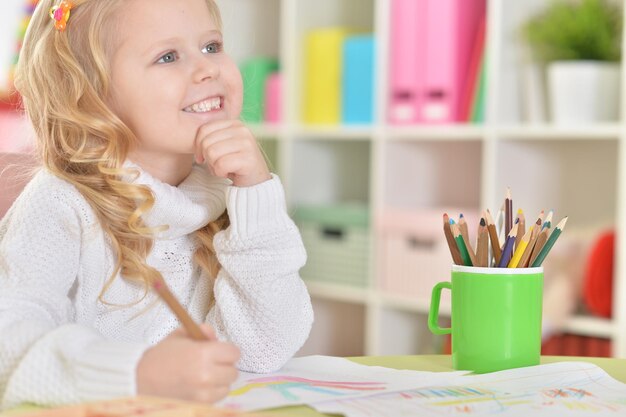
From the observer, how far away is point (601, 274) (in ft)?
6.87

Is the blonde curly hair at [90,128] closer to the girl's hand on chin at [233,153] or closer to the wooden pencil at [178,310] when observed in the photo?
the girl's hand on chin at [233,153]

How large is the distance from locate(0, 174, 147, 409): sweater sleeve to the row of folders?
4.58 ft

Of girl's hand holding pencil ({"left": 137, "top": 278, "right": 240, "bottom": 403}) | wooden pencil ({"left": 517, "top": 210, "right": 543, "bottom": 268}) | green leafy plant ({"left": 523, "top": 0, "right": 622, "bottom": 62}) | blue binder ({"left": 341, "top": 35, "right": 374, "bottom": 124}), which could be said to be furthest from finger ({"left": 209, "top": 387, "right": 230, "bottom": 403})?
blue binder ({"left": 341, "top": 35, "right": 374, "bottom": 124})

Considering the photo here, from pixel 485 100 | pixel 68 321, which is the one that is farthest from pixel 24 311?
pixel 485 100

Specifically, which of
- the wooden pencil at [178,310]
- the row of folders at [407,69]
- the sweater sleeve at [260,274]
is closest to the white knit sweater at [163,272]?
the sweater sleeve at [260,274]

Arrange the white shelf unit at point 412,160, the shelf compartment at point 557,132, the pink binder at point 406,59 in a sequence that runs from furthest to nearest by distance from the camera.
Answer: the pink binder at point 406,59 → the white shelf unit at point 412,160 → the shelf compartment at point 557,132

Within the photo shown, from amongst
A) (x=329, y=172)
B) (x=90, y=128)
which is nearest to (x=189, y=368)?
(x=90, y=128)

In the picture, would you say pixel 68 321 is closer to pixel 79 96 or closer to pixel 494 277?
pixel 79 96

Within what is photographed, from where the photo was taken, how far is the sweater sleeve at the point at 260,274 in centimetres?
99

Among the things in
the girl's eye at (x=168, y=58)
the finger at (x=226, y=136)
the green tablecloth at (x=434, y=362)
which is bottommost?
the green tablecloth at (x=434, y=362)

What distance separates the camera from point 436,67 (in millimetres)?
2371

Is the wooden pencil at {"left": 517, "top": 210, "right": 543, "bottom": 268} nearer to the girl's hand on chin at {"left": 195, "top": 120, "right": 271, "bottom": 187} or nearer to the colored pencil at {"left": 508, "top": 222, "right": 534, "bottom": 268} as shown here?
the colored pencil at {"left": 508, "top": 222, "right": 534, "bottom": 268}

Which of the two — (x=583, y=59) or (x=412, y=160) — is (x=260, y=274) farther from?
(x=412, y=160)

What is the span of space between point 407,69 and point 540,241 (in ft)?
5.12
